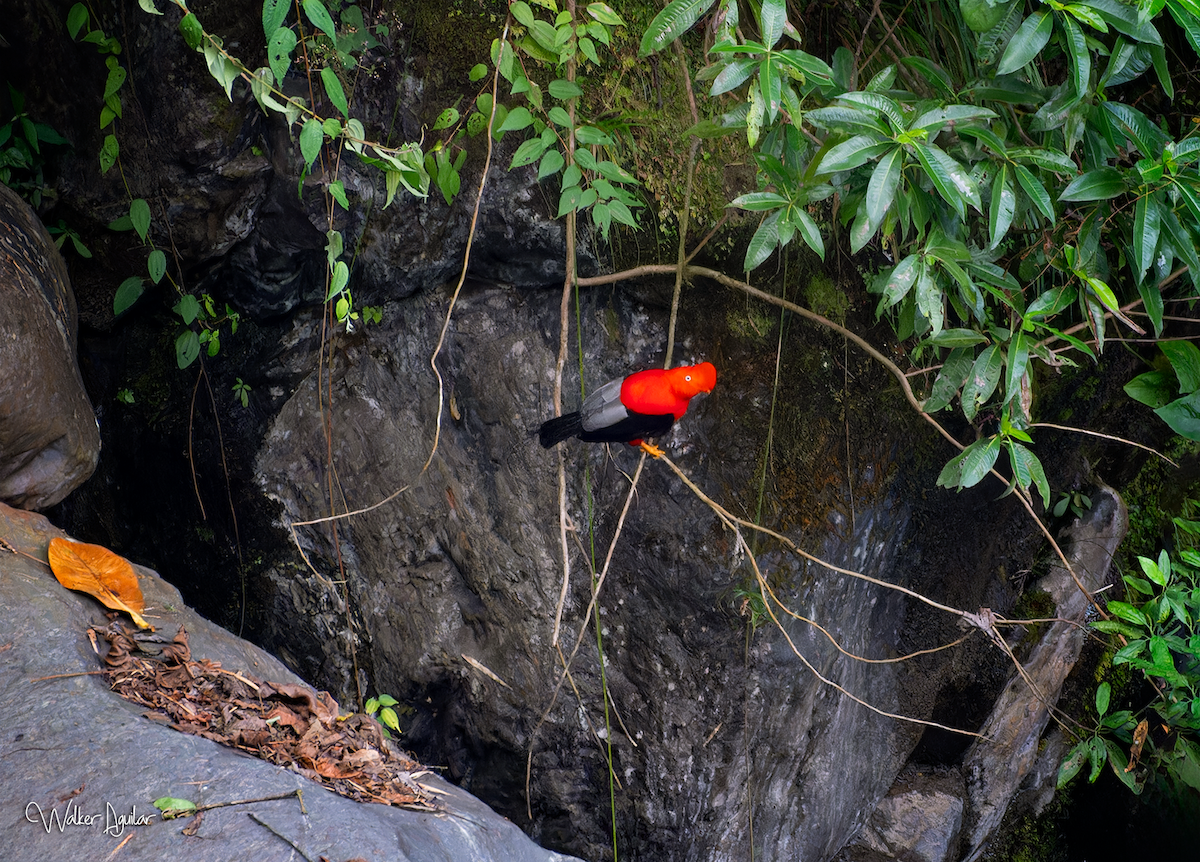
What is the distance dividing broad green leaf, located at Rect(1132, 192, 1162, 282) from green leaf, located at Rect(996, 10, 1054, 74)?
0.49 meters

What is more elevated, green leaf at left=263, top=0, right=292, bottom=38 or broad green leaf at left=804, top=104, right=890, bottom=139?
green leaf at left=263, top=0, right=292, bottom=38

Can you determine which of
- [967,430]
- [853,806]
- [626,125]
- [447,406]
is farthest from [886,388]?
[853,806]

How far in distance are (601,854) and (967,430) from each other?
84.4 inches

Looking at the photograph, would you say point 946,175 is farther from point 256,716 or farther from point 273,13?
point 256,716

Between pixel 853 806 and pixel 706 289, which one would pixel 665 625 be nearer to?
pixel 706 289

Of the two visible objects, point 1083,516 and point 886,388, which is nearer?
point 886,388

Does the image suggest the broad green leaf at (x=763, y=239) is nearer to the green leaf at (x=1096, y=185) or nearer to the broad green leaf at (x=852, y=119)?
the broad green leaf at (x=852, y=119)

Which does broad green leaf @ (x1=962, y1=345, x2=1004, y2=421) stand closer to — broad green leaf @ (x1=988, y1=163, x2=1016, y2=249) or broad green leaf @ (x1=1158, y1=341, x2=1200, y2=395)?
broad green leaf @ (x1=988, y1=163, x2=1016, y2=249)

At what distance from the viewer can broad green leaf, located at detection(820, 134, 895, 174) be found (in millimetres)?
1562

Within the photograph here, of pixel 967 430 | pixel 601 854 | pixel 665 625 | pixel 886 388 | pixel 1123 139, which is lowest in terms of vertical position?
pixel 601 854

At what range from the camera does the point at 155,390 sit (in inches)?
104

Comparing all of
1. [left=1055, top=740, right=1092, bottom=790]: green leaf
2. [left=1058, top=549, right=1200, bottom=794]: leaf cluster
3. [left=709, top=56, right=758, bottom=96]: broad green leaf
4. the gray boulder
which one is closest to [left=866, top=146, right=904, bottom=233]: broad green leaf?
[left=709, top=56, right=758, bottom=96]: broad green leaf

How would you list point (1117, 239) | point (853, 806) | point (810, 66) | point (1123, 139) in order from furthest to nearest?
point (853, 806) < point (1117, 239) < point (1123, 139) < point (810, 66)

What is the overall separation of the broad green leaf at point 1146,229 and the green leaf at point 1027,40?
492 millimetres
